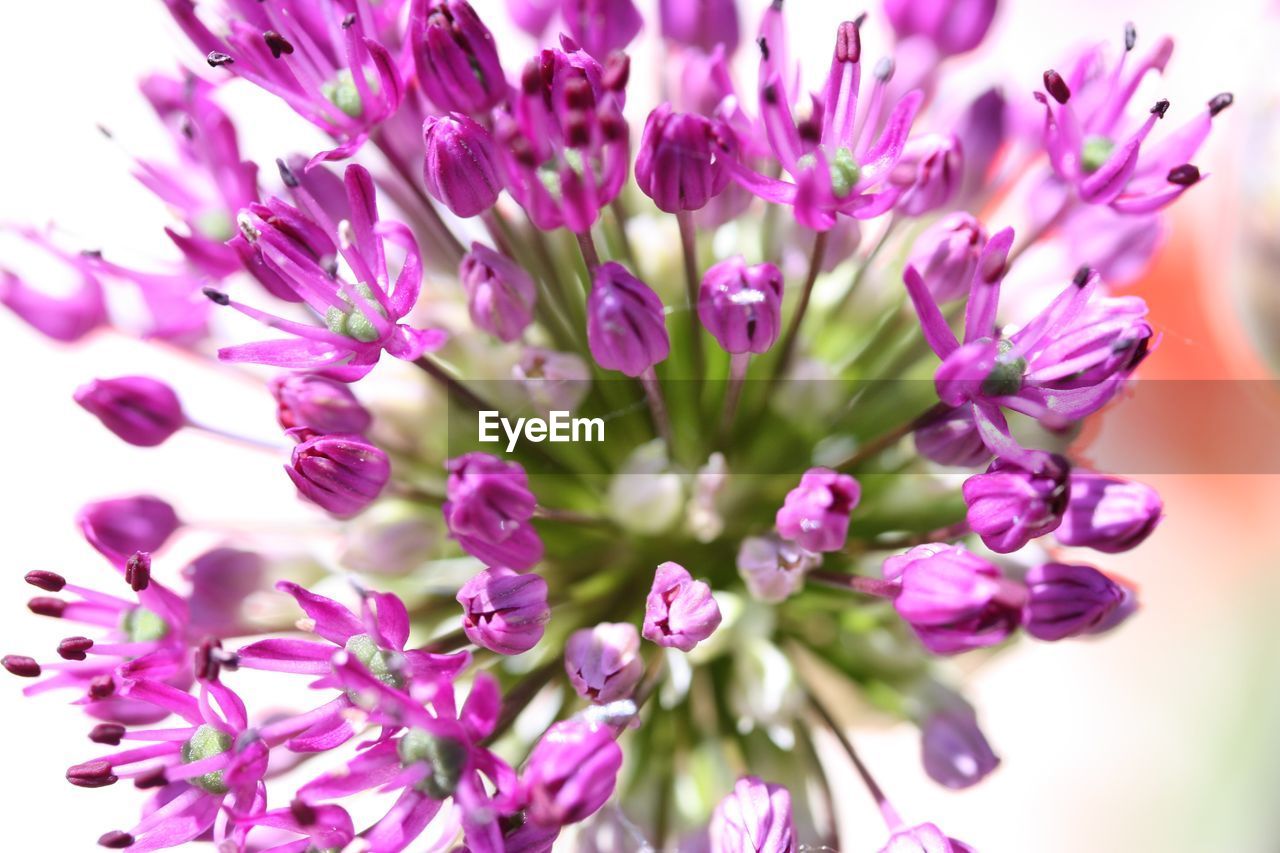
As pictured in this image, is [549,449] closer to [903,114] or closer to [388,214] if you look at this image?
[388,214]

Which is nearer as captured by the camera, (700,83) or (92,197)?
(700,83)

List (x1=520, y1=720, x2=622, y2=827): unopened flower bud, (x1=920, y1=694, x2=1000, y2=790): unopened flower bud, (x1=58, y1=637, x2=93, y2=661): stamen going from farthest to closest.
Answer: (x1=920, y1=694, x2=1000, y2=790): unopened flower bud, (x1=58, y1=637, x2=93, y2=661): stamen, (x1=520, y1=720, x2=622, y2=827): unopened flower bud

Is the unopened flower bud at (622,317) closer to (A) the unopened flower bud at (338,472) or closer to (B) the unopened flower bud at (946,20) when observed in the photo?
(A) the unopened flower bud at (338,472)

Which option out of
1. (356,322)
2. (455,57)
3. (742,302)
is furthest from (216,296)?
(742,302)

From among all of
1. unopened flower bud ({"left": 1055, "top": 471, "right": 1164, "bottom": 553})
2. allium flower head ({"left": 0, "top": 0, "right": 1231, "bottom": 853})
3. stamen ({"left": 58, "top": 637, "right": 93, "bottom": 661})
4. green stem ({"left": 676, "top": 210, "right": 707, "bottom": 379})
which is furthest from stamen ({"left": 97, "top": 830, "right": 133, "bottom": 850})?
unopened flower bud ({"left": 1055, "top": 471, "right": 1164, "bottom": 553})

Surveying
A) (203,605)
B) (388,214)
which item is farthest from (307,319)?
(203,605)

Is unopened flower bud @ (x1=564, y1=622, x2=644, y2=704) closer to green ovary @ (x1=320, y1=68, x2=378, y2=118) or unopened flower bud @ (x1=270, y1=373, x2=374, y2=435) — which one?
unopened flower bud @ (x1=270, y1=373, x2=374, y2=435)
